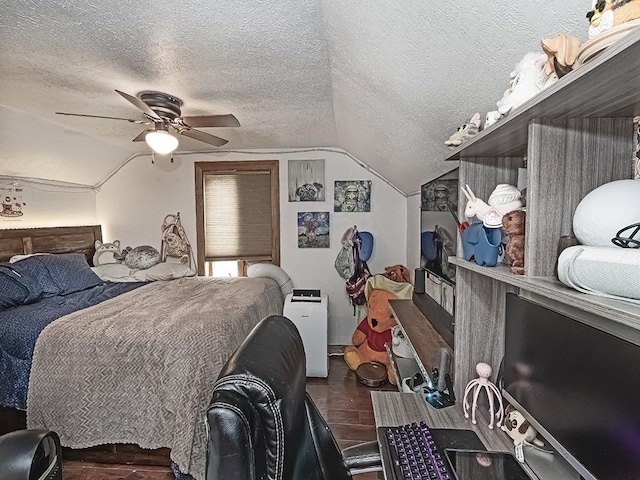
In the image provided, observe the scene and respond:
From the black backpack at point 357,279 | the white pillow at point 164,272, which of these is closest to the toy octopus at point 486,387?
the black backpack at point 357,279

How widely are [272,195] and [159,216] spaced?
4.55 feet

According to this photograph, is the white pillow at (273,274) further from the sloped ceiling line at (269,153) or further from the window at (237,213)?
the sloped ceiling line at (269,153)

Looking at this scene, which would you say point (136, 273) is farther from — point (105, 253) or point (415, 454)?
point (415, 454)

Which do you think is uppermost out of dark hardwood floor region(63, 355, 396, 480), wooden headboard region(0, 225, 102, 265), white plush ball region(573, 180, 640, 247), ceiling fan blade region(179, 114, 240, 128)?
ceiling fan blade region(179, 114, 240, 128)

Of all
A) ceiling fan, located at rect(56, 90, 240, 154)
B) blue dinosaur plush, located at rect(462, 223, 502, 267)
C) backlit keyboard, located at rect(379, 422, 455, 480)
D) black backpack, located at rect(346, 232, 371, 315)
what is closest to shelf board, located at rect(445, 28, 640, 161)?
blue dinosaur plush, located at rect(462, 223, 502, 267)

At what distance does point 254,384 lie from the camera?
727 millimetres

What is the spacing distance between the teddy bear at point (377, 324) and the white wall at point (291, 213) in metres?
0.62

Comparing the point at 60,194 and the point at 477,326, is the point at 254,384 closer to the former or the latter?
the point at 477,326

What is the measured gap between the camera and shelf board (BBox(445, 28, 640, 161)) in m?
0.51

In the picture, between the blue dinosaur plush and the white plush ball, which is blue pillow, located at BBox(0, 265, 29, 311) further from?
the white plush ball

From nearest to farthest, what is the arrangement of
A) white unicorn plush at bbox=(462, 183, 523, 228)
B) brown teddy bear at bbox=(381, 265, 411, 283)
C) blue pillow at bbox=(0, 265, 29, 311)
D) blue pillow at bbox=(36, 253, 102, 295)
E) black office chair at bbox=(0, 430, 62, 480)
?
1. white unicorn plush at bbox=(462, 183, 523, 228)
2. black office chair at bbox=(0, 430, 62, 480)
3. blue pillow at bbox=(0, 265, 29, 311)
4. blue pillow at bbox=(36, 253, 102, 295)
5. brown teddy bear at bbox=(381, 265, 411, 283)

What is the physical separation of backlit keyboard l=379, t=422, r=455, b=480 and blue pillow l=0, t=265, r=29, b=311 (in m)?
2.72

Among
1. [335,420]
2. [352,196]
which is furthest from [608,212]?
[352,196]

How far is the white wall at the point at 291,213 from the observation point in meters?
4.12
